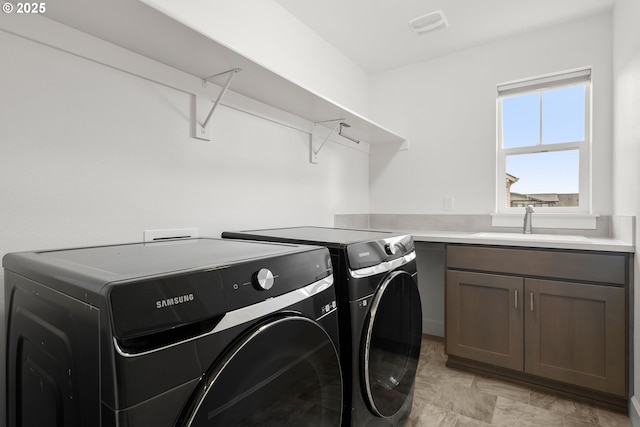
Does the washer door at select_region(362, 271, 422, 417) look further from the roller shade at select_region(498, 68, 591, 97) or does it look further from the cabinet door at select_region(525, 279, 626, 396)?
the roller shade at select_region(498, 68, 591, 97)

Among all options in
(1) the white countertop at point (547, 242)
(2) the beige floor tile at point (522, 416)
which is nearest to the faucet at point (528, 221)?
(1) the white countertop at point (547, 242)

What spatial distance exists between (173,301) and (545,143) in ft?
9.11

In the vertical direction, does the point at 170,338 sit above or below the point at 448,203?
below

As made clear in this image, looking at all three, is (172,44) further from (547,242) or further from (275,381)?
(547,242)

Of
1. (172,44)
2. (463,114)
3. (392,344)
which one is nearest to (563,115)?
(463,114)

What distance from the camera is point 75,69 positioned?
3.75ft

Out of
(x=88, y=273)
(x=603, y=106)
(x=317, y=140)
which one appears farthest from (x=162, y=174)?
(x=603, y=106)

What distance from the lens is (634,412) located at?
161 cm

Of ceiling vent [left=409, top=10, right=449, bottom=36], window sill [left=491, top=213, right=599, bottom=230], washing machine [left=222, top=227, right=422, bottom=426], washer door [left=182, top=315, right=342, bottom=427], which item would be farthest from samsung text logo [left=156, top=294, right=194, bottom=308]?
window sill [left=491, top=213, right=599, bottom=230]

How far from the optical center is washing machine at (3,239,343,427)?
54cm

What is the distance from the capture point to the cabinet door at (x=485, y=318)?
1961 millimetres

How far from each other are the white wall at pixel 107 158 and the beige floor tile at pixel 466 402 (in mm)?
1394

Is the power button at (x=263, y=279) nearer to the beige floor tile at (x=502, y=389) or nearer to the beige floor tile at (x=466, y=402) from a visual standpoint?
the beige floor tile at (x=466, y=402)

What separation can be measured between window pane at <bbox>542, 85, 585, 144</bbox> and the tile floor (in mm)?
1727
